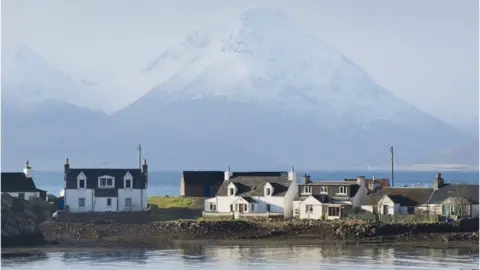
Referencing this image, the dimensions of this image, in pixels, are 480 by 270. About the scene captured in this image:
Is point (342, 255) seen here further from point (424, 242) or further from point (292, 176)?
point (292, 176)

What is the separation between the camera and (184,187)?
322 feet

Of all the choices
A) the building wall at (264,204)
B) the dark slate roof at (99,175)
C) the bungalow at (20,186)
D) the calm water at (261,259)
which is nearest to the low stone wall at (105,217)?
the dark slate roof at (99,175)

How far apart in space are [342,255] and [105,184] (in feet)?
87.4

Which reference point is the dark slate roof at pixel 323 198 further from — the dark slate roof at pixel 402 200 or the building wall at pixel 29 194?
the building wall at pixel 29 194

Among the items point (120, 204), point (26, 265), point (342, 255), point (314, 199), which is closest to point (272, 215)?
point (314, 199)

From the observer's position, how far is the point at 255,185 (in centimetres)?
8569

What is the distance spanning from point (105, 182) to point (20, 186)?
235 inches

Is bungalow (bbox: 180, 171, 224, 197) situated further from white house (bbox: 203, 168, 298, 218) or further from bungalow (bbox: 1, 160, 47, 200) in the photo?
bungalow (bbox: 1, 160, 47, 200)

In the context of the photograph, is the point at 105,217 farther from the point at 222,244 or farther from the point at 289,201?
the point at 222,244

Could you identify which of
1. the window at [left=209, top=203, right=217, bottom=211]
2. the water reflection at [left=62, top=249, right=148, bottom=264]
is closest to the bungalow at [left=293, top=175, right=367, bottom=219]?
the window at [left=209, top=203, right=217, bottom=211]

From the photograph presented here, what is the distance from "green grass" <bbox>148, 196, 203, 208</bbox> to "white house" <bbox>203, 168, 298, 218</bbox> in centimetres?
469

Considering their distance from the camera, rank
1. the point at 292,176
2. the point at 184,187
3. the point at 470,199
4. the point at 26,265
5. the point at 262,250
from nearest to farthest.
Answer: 1. the point at 26,265
2. the point at 262,250
3. the point at 470,199
4. the point at 292,176
5. the point at 184,187

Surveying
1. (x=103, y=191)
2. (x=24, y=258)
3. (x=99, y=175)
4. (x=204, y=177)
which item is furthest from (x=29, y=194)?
(x=24, y=258)

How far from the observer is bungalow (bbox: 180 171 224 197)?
95.9m
